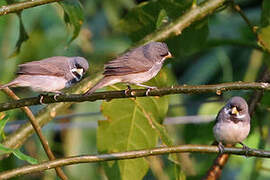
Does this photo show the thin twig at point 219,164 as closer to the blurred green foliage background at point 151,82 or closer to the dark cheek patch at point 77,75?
the blurred green foliage background at point 151,82

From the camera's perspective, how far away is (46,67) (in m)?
3.40

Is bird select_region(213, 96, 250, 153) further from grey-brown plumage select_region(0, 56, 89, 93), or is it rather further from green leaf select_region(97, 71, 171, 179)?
grey-brown plumage select_region(0, 56, 89, 93)

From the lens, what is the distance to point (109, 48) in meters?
6.58

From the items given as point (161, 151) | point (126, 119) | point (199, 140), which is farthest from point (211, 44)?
point (161, 151)

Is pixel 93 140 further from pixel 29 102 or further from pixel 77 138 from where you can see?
pixel 29 102

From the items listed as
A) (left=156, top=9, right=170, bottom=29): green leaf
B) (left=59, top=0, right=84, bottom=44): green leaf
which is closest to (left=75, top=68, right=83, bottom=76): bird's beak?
(left=59, top=0, right=84, bottom=44): green leaf

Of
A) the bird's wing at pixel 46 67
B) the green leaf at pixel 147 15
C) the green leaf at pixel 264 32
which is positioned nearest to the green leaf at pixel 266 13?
the green leaf at pixel 264 32

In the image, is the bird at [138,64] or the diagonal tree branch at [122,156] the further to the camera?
the bird at [138,64]

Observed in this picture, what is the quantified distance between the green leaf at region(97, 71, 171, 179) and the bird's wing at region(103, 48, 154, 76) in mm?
168

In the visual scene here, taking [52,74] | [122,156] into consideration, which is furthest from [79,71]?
[122,156]

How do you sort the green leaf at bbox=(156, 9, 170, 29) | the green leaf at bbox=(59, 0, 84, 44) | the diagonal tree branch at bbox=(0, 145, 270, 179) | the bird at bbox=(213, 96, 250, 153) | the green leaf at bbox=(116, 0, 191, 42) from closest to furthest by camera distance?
1. the diagonal tree branch at bbox=(0, 145, 270, 179)
2. the green leaf at bbox=(59, 0, 84, 44)
3. the green leaf at bbox=(156, 9, 170, 29)
4. the green leaf at bbox=(116, 0, 191, 42)
5. the bird at bbox=(213, 96, 250, 153)

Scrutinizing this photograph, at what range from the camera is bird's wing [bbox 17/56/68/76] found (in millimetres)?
3225

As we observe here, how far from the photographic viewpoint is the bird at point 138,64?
Result: 3.09 meters

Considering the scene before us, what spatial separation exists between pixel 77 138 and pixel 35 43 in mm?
1164
